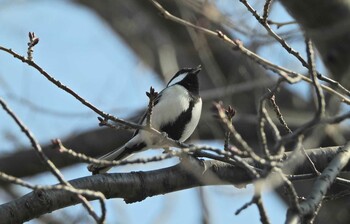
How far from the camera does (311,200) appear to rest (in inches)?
92.4

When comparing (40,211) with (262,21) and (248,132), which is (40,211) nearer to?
(262,21)

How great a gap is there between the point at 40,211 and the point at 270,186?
43.0 inches

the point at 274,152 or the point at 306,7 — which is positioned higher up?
the point at 306,7

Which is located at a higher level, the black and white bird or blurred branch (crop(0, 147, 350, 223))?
the black and white bird

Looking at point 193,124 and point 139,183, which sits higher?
point 193,124

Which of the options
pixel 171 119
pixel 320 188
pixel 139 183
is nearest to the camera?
pixel 320 188

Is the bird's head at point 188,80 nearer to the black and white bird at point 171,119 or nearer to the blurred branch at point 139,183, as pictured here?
the black and white bird at point 171,119

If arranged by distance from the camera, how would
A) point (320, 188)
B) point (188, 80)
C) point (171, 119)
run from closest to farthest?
1. point (320, 188)
2. point (171, 119)
3. point (188, 80)

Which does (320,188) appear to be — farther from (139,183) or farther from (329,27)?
(329,27)

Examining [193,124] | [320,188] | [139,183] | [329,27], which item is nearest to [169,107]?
[193,124]

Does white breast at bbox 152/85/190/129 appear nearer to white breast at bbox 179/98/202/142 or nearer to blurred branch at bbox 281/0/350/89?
white breast at bbox 179/98/202/142

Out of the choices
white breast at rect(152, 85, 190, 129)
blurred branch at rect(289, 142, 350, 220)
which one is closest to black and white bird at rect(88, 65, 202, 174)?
white breast at rect(152, 85, 190, 129)

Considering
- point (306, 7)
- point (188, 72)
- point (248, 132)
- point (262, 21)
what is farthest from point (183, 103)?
point (248, 132)

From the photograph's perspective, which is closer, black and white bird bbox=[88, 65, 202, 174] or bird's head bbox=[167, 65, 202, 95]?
black and white bird bbox=[88, 65, 202, 174]
